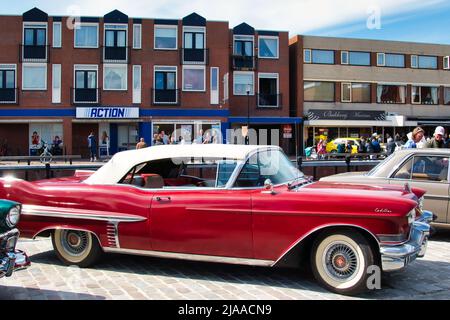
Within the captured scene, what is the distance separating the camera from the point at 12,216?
4.09m

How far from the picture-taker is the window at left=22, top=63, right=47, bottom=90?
30797mm

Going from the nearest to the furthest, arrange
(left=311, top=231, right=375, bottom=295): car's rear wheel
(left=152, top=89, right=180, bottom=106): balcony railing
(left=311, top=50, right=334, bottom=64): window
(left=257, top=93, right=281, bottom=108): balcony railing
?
(left=311, top=231, right=375, bottom=295): car's rear wheel → (left=152, top=89, right=180, bottom=106): balcony railing → (left=257, top=93, right=281, bottom=108): balcony railing → (left=311, top=50, right=334, bottom=64): window

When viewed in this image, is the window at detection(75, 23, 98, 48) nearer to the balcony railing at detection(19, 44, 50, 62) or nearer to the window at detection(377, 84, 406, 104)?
the balcony railing at detection(19, 44, 50, 62)

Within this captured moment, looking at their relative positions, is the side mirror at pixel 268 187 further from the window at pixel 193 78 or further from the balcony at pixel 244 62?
the balcony at pixel 244 62

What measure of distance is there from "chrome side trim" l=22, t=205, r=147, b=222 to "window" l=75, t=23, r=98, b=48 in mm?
28255

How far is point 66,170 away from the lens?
14117 mm

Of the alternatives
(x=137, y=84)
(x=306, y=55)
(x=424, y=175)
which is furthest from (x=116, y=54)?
(x=424, y=175)

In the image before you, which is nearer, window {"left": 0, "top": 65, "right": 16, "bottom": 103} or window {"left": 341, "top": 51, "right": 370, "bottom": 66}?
window {"left": 0, "top": 65, "right": 16, "bottom": 103}

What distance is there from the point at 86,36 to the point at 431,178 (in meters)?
28.9

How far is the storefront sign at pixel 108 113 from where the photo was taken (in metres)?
30.8

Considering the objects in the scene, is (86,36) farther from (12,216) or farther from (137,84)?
(12,216)

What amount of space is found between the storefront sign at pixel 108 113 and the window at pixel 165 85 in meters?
1.80

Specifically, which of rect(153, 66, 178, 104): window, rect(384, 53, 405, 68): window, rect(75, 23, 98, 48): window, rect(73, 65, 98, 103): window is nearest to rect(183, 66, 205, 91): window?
rect(153, 66, 178, 104): window

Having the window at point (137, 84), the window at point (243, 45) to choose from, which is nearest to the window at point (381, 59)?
the window at point (243, 45)
